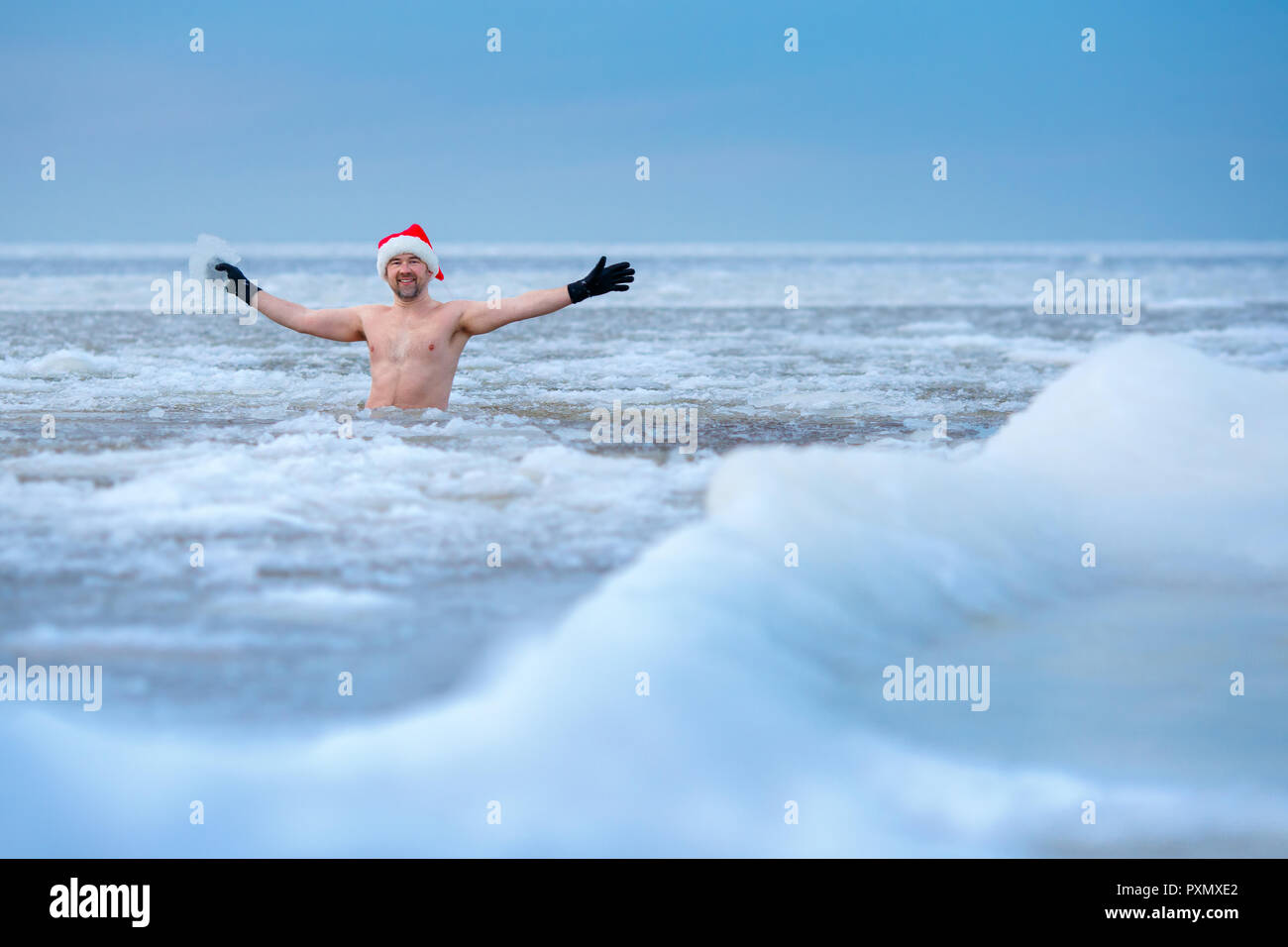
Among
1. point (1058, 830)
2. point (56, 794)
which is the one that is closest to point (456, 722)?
point (56, 794)

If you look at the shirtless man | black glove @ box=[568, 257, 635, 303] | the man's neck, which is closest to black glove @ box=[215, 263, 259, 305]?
the shirtless man

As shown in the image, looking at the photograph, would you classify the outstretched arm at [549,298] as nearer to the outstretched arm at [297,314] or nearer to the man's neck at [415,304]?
the man's neck at [415,304]

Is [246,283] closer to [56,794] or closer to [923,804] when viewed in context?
[56,794]

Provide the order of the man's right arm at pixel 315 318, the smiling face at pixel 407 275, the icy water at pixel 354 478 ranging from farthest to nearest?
the smiling face at pixel 407 275 → the man's right arm at pixel 315 318 → the icy water at pixel 354 478

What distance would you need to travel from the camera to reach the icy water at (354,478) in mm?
2992

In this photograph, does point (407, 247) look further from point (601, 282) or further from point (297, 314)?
point (601, 282)

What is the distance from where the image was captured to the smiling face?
235 inches

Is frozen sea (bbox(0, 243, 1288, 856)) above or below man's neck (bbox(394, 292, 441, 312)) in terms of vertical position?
below

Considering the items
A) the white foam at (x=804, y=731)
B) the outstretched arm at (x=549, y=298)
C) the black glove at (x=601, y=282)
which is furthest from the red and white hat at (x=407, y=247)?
the white foam at (x=804, y=731)

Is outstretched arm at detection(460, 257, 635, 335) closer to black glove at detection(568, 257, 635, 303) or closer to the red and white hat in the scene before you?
black glove at detection(568, 257, 635, 303)

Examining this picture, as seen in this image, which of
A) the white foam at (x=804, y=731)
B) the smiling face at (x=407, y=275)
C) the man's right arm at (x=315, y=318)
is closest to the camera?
the white foam at (x=804, y=731)

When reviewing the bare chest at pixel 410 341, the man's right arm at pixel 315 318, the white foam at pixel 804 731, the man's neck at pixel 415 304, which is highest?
the man's neck at pixel 415 304

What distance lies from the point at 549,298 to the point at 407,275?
80 cm

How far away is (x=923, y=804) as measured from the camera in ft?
8.41
